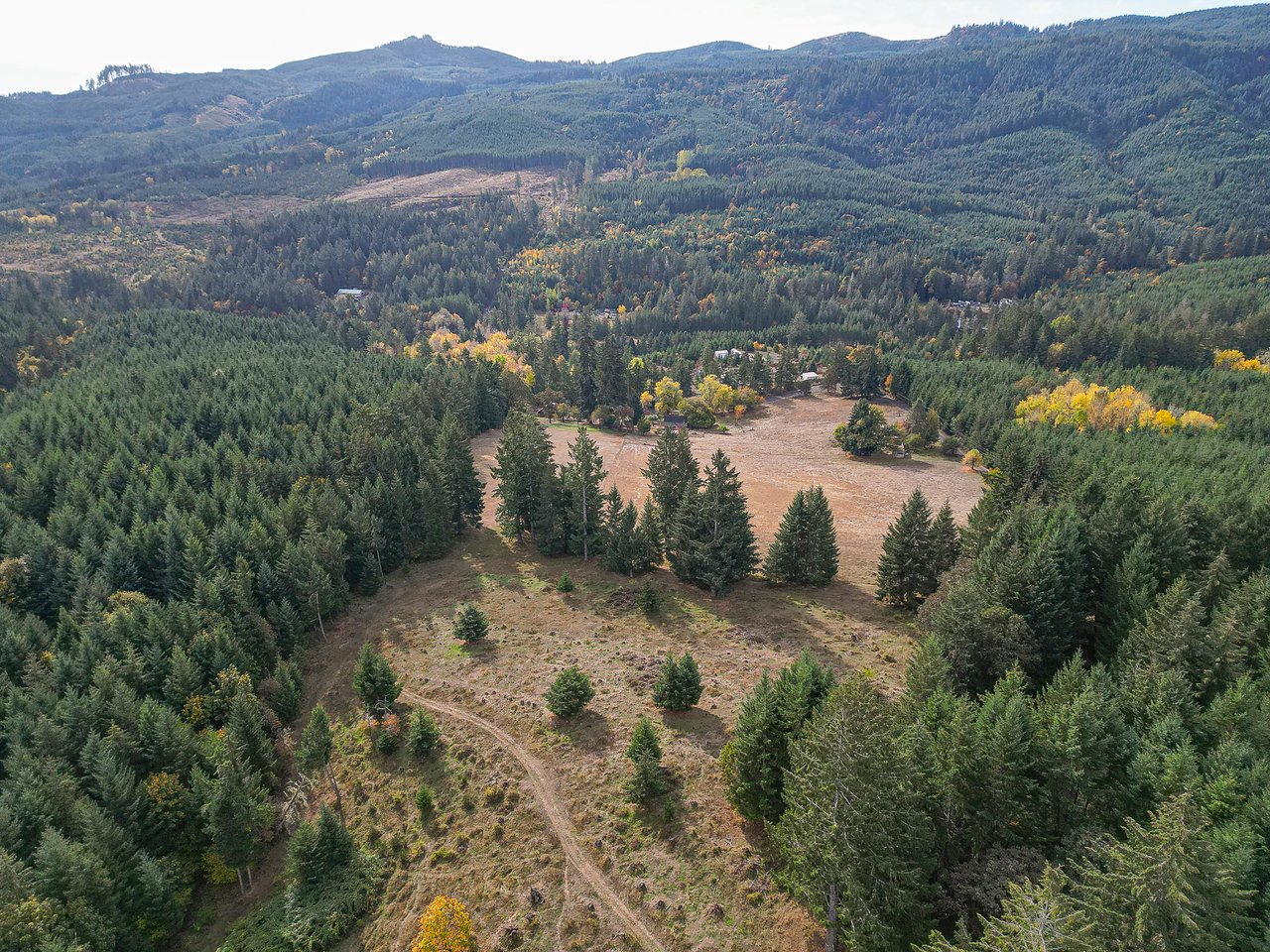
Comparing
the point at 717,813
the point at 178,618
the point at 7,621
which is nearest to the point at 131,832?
the point at 178,618

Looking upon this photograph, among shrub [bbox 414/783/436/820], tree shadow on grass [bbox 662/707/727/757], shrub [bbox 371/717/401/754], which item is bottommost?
shrub [bbox 371/717/401/754]

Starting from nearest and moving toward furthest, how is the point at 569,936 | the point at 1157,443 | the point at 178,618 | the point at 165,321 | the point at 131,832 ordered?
the point at 569,936, the point at 131,832, the point at 178,618, the point at 1157,443, the point at 165,321

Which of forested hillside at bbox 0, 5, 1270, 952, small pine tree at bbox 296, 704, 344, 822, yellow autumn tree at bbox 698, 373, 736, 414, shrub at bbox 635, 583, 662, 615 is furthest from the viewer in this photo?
yellow autumn tree at bbox 698, 373, 736, 414

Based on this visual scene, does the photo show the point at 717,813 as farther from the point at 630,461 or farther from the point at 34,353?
the point at 34,353

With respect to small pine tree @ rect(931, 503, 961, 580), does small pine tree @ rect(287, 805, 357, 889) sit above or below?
below

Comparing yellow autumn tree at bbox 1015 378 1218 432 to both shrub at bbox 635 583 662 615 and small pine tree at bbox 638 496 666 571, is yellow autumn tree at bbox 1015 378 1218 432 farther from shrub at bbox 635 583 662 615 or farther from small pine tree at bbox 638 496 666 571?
shrub at bbox 635 583 662 615

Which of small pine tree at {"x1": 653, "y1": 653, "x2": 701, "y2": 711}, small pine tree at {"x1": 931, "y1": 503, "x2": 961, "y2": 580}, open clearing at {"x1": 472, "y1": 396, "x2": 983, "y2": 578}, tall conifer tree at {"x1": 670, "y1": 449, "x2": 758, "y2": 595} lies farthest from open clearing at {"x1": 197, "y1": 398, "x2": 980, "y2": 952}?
open clearing at {"x1": 472, "y1": 396, "x2": 983, "y2": 578}

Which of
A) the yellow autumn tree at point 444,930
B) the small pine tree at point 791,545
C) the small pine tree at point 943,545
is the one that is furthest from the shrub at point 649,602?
Result: the yellow autumn tree at point 444,930
